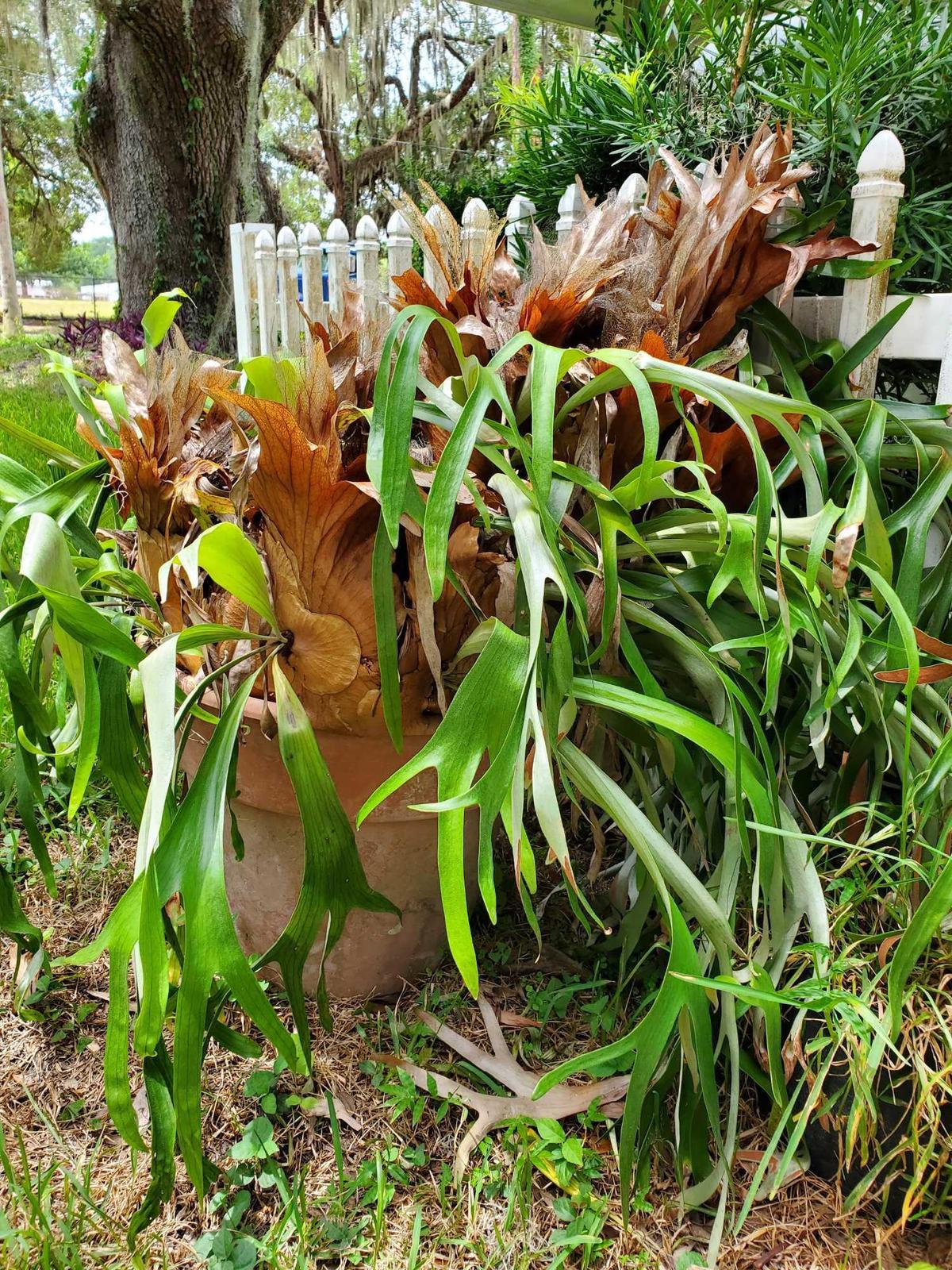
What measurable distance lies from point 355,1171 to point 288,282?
2.77m

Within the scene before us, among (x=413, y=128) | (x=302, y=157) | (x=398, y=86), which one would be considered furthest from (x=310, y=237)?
(x=302, y=157)

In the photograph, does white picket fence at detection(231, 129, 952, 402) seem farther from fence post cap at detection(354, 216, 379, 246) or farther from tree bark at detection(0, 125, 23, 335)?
tree bark at detection(0, 125, 23, 335)

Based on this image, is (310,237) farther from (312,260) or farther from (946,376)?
(946,376)

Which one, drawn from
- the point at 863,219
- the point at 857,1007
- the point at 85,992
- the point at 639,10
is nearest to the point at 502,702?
the point at 857,1007

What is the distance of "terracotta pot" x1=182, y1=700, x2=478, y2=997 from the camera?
2.99 ft

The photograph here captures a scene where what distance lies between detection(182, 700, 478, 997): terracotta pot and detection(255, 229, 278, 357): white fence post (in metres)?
2.36

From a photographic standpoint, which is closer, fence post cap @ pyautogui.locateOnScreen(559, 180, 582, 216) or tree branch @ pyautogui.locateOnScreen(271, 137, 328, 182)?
fence post cap @ pyautogui.locateOnScreen(559, 180, 582, 216)

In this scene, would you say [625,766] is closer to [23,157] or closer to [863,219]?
[863,219]

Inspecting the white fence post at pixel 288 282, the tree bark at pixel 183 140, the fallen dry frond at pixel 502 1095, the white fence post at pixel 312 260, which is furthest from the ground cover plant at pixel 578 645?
the tree bark at pixel 183 140

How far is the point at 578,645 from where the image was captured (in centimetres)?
85

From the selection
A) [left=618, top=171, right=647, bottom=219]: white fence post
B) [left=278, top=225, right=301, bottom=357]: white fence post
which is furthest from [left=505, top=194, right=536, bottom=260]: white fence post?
[left=278, top=225, right=301, bottom=357]: white fence post

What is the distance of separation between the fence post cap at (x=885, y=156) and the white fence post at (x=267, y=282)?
90.4 inches

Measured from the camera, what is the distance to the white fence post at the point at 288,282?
9.37 ft

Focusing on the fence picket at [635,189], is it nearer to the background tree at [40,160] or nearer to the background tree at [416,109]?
the background tree at [40,160]
